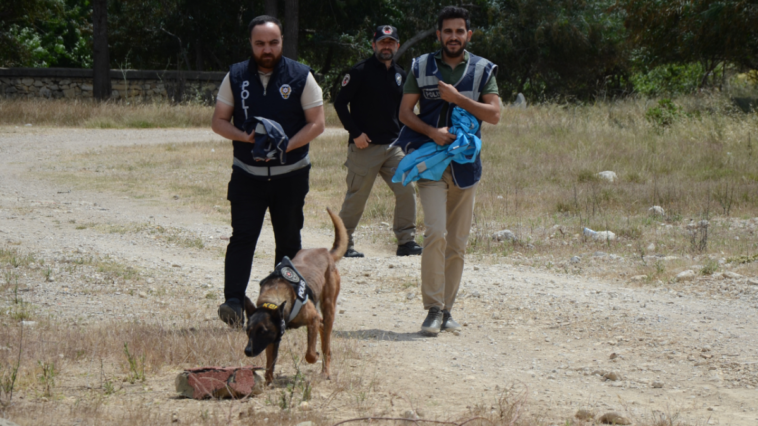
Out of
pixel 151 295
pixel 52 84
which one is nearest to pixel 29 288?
pixel 151 295

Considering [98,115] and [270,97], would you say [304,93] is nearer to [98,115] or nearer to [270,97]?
[270,97]

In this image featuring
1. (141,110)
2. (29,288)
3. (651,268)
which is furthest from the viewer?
(141,110)

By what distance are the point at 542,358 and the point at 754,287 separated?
241cm

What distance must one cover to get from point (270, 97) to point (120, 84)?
21845 millimetres

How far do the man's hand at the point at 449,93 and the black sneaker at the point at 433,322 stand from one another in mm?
1421

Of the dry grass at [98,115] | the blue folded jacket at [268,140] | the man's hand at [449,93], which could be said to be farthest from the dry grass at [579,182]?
the dry grass at [98,115]

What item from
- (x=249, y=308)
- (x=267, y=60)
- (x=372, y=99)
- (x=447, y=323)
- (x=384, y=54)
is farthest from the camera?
(x=372, y=99)

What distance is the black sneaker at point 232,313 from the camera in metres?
4.85

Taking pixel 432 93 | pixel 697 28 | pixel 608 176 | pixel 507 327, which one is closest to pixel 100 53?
pixel 697 28

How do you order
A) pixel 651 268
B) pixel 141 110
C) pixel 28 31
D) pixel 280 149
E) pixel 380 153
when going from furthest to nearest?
pixel 28 31
pixel 141 110
pixel 380 153
pixel 651 268
pixel 280 149

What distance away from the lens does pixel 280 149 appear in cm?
462

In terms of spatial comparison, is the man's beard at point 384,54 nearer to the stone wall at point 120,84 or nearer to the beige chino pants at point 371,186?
the beige chino pants at point 371,186

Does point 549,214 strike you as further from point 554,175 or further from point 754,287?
point 754,287

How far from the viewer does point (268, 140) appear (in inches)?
182
